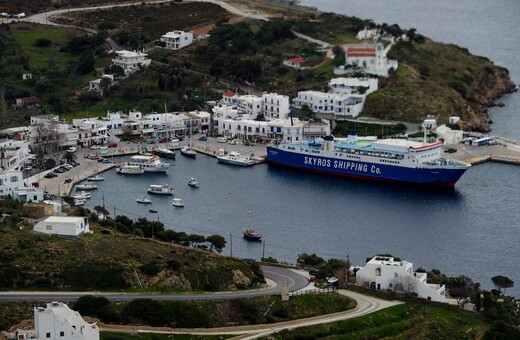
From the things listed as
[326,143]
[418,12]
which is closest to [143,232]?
[326,143]

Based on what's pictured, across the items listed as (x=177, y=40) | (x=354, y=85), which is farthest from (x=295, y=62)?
(x=177, y=40)

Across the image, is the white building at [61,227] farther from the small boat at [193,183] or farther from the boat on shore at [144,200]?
the small boat at [193,183]

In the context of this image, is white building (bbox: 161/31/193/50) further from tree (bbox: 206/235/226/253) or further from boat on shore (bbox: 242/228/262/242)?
tree (bbox: 206/235/226/253)

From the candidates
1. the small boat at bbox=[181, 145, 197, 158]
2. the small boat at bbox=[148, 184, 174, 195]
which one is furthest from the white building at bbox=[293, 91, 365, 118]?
the small boat at bbox=[148, 184, 174, 195]

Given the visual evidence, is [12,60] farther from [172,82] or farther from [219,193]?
[219,193]

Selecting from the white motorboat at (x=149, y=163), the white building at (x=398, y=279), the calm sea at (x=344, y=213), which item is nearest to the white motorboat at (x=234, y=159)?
the calm sea at (x=344, y=213)

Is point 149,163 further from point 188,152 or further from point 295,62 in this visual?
point 295,62

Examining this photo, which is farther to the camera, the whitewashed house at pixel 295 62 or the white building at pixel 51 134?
the whitewashed house at pixel 295 62
